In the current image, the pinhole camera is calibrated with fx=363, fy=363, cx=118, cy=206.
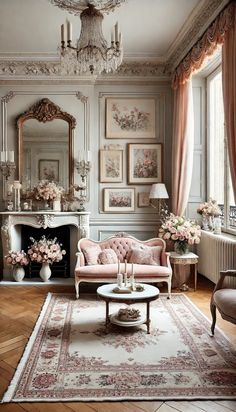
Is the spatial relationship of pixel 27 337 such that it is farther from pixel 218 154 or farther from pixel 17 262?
pixel 218 154

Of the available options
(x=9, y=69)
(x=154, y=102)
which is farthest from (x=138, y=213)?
(x=9, y=69)

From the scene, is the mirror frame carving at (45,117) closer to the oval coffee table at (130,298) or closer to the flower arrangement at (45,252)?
the flower arrangement at (45,252)

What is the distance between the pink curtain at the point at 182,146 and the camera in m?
4.86

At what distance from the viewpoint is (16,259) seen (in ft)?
16.0

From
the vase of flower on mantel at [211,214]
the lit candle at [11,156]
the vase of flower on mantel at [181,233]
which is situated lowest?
the vase of flower on mantel at [181,233]

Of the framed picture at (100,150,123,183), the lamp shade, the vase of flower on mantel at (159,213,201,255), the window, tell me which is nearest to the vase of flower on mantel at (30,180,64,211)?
the framed picture at (100,150,123,183)

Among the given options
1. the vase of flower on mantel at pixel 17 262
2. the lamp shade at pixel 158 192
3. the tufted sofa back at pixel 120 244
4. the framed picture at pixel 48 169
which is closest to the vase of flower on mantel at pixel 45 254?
the vase of flower on mantel at pixel 17 262

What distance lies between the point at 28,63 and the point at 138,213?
2709 mm

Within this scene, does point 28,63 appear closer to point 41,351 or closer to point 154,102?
point 154,102

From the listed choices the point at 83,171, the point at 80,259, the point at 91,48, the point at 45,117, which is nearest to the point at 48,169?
the point at 83,171

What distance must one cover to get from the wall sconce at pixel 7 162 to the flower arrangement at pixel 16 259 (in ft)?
3.78

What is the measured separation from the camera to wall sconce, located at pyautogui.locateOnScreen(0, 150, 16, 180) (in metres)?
5.18

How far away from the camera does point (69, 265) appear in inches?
211

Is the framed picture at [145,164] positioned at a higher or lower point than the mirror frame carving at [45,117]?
lower
